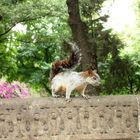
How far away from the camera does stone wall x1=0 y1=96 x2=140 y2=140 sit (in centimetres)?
695

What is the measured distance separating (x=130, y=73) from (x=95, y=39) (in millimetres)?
2652

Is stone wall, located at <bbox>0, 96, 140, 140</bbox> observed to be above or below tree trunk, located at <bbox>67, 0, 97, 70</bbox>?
below

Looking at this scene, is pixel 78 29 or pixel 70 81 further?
pixel 78 29

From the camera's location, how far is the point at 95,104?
23.0 ft

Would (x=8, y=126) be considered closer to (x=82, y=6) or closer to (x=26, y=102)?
(x=26, y=102)

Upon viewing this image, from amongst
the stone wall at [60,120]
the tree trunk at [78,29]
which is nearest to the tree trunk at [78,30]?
the tree trunk at [78,29]

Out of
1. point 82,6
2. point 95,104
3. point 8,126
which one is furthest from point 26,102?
point 82,6

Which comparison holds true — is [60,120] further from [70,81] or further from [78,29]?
[78,29]

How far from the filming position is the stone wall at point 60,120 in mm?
6949

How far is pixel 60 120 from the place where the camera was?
6.96 m

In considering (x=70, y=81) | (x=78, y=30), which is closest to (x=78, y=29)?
(x=78, y=30)

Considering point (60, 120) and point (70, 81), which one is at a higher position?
point (70, 81)

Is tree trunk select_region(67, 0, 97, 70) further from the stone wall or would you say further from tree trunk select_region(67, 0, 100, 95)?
the stone wall

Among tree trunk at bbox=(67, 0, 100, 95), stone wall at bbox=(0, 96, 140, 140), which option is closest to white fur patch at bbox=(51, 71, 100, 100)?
stone wall at bbox=(0, 96, 140, 140)
